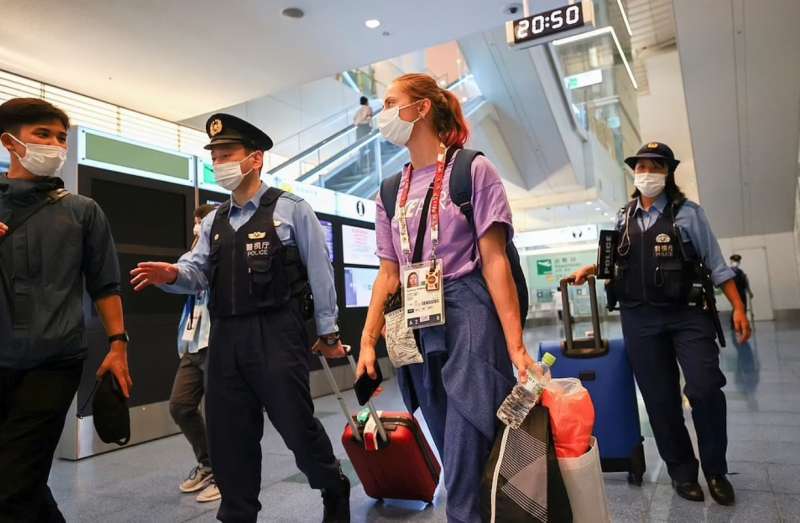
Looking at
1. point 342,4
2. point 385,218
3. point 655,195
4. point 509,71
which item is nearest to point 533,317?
point 509,71

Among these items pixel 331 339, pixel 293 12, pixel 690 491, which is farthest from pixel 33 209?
pixel 293 12

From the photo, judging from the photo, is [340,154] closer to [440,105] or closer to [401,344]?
[440,105]

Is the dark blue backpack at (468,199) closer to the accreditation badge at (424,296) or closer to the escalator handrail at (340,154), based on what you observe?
the accreditation badge at (424,296)

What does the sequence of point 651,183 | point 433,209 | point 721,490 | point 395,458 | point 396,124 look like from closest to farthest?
1. point 433,209
2. point 396,124
3. point 721,490
4. point 395,458
5. point 651,183

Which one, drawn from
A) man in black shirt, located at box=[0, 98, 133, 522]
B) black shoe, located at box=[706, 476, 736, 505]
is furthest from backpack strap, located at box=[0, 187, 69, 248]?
black shoe, located at box=[706, 476, 736, 505]

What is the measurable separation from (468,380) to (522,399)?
15 cm

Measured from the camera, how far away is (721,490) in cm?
257

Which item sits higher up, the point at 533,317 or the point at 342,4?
the point at 342,4

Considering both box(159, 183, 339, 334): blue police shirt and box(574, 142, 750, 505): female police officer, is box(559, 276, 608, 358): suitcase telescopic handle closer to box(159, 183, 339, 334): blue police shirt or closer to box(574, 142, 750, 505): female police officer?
box(574, 142, 750, 505): female police officer

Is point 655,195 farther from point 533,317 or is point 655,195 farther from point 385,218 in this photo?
point 533,317

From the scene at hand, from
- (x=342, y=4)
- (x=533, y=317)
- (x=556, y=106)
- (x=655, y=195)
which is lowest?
(x=533, y=317)

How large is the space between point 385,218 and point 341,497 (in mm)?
1342

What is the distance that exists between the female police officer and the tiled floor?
0.18 metres

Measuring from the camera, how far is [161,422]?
4887mm
